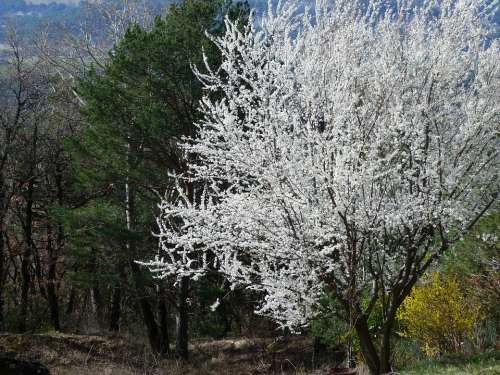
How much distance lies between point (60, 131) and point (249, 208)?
14.3 meters

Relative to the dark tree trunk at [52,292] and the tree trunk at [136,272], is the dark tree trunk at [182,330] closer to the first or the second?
the tree trunk at [136,272]

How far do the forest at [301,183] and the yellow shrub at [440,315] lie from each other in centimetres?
4

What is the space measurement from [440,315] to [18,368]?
6675 mm

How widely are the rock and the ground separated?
355 cm

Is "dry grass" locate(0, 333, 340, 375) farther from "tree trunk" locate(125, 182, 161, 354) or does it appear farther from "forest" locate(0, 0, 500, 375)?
"tree trunk" locate(125, 182, 161, 354)

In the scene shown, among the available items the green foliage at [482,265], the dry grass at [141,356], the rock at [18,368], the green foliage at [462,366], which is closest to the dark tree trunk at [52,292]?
the dry grass at [141,356]

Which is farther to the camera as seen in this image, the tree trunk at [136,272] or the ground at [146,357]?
the tree trunk at [136,272]

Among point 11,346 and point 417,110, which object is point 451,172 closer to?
point 417,110

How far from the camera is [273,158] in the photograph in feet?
19.7

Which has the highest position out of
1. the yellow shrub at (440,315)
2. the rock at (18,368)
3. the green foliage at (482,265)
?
the green foliage at (482,265)

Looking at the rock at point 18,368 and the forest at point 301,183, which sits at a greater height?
the forest at point 301,183

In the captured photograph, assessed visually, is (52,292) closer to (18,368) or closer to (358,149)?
(18,368)

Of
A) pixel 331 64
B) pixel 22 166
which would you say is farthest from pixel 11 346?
pixel 331 64

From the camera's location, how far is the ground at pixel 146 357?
42.4ft
